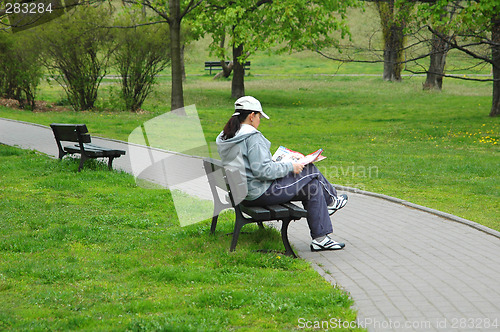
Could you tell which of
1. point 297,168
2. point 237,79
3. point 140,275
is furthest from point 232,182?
point 237,79

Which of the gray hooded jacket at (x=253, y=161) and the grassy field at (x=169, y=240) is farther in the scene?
the gray hooded jacket at (x=253, y=161)

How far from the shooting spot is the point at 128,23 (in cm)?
1989

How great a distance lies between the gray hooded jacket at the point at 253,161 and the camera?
5.43 metres

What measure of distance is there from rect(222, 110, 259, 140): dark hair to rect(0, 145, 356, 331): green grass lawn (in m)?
1.12

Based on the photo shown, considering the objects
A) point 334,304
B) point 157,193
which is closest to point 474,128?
point 157,193

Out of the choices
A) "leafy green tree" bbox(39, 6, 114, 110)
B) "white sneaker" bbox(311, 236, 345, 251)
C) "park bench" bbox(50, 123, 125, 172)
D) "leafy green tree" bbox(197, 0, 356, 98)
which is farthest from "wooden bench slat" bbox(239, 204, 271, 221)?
"leafy green tree" bbox(197, 0, 356, 98)

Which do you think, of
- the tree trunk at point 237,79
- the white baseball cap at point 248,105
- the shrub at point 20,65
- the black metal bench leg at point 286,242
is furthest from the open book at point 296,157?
the tree trunk at point 237,79

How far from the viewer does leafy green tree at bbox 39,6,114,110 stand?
19.0 meters

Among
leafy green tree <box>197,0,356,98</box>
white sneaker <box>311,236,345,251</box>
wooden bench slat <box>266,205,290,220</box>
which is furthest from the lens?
leafy green tree <box>197,0,356,98</box>

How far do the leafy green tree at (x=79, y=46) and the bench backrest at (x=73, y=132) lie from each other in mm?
9997

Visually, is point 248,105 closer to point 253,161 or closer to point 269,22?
point 253,161

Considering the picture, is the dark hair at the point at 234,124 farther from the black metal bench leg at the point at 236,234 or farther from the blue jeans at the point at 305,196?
the black metal bench leg at the point at 236,234

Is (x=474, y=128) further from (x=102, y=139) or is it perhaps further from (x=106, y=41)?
(x=106, y=41)

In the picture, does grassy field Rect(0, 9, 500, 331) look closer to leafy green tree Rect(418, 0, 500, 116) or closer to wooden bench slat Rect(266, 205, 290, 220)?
wooden bench slat Rect(266, 205, 290, 220)
